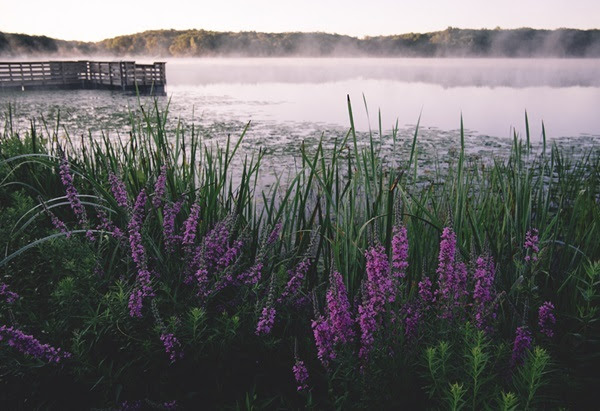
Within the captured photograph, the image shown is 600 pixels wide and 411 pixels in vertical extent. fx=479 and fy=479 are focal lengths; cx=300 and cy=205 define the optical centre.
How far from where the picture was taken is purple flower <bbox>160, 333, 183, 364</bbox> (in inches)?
64.0

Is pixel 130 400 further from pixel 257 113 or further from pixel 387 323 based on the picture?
pixel 257 113

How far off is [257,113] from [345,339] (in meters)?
17.3

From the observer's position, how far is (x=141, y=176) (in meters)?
3.90

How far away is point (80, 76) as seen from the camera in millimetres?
29578

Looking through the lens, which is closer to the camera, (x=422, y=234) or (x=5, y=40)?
(x=422, y=234)

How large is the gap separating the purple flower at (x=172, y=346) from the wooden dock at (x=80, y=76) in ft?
85.7

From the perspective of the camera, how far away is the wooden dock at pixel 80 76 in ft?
88.4

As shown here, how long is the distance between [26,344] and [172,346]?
18.0 inches

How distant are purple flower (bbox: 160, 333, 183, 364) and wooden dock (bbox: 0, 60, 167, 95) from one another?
2613 centimetres

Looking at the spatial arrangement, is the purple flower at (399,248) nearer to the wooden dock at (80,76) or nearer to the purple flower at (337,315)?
the purple flower at (337,315)

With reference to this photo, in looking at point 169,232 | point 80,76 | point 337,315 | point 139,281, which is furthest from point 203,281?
point 80,76

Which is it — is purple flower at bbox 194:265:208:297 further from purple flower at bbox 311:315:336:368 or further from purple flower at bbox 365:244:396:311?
purple flower at bbox 365:244:396:311

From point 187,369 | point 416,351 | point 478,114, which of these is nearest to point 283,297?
point 187,369

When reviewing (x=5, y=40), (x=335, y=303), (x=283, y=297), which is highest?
(x=5, y=40)
